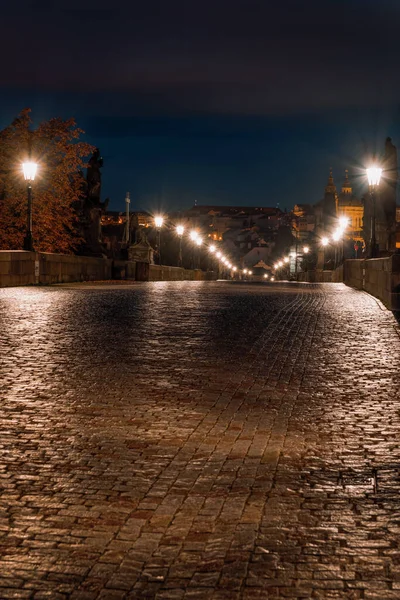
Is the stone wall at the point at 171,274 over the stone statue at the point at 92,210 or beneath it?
beneath

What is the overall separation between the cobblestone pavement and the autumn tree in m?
41.0

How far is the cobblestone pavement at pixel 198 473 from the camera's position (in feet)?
12.2

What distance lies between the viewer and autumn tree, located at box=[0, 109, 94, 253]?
5134 centimetres

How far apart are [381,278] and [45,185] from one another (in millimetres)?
33735

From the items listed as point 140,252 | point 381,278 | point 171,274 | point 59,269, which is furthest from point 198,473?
point 171,274

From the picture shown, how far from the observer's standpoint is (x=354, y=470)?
5.39 m

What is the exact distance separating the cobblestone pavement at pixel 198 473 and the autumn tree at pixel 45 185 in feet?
134

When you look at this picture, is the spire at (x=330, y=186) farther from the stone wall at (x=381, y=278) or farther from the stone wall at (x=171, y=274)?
the stone wall at (x=381, y=278)

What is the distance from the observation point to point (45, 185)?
53.6 m

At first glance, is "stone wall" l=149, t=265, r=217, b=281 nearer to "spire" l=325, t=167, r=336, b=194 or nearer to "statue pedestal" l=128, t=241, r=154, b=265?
"statue pedestal" l=128, t=241, r=154, b=265

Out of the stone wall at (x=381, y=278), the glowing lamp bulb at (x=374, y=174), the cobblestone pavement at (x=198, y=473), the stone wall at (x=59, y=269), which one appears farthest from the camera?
the glowing lamp bulb at (x=374, y=174)

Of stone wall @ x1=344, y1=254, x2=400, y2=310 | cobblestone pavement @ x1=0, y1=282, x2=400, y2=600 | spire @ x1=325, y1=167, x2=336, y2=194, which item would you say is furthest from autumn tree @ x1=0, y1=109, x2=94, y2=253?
spire @ x1=325, y1=167, x2=336, y2=194

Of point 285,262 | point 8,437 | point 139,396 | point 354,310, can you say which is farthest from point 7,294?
point 285,262

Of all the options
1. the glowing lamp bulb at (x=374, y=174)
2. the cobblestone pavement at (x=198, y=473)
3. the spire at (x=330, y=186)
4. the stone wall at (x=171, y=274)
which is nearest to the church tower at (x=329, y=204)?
the spire at (x=330, y=186)
